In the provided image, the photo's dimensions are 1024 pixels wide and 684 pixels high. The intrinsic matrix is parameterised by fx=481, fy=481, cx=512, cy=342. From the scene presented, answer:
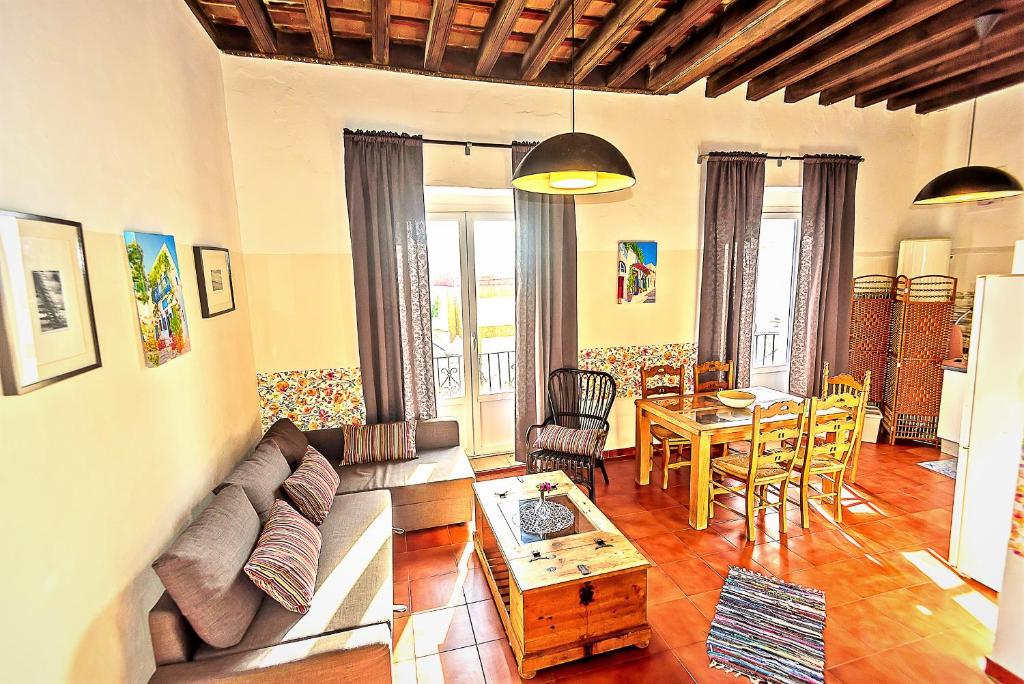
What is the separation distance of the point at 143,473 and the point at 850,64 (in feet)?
17.3

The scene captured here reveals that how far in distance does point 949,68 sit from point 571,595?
500cm

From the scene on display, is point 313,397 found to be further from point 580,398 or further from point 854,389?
point 854,389

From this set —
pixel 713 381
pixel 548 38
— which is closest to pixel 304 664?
pixel 548 38

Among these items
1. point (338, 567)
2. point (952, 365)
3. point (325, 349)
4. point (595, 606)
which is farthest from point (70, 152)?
point (952, 365)

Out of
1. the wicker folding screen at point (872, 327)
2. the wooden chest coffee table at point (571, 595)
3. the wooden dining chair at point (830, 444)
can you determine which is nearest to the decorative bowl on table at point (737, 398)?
the wooden dining chair at point (830, 444)

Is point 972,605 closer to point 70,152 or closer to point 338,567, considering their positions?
point 338,567

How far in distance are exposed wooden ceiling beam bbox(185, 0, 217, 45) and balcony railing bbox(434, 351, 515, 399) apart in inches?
105

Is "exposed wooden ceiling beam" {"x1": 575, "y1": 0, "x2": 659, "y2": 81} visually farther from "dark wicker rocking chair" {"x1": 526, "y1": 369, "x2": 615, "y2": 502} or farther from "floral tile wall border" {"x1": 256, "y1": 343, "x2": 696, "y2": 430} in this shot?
"floral tile wall border" {"x1": 256, "y1": 343, "x2": 696, "y2": 430}

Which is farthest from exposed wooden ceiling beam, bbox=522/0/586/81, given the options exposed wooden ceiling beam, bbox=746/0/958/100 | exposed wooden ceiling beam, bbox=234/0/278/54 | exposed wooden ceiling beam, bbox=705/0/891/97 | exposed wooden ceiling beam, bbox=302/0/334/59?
exposed wooden ceiling beam, bbox=746/0/958/100

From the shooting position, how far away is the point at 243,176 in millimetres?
3447

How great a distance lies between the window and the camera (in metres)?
4.82

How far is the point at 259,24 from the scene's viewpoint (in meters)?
2.94

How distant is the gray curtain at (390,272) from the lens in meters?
3.55

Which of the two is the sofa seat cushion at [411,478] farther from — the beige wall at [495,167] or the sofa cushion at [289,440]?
the beige wall at [495,167]
